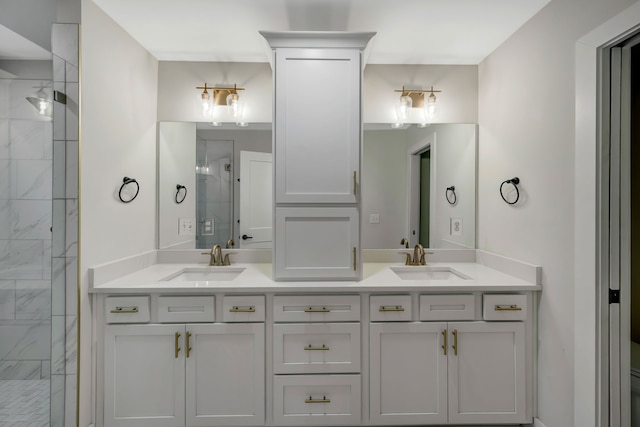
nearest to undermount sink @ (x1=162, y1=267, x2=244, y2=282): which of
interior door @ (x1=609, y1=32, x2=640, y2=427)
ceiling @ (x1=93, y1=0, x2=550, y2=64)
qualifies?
ceiling @ (x1=93, y1=0, x2=550, y2=64)

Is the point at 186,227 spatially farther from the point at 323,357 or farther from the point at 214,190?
the point at 323,357

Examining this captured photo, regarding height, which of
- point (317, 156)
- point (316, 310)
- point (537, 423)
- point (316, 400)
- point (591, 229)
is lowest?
point (537, 423)

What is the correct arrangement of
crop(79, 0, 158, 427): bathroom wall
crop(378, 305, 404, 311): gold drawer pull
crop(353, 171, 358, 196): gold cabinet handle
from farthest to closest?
1. crop(353, 171, 358, 196): gold cabinet handle
2. crop(378, 305, 404, 311): gold drawer pull
3. crop(79, 0, 158, 427): bathroom wall

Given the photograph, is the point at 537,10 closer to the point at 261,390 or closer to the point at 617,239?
the point at 617,239

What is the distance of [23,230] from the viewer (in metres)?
1.61

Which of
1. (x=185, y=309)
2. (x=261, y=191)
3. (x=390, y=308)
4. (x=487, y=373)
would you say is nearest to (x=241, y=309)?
(x=185, y=309)

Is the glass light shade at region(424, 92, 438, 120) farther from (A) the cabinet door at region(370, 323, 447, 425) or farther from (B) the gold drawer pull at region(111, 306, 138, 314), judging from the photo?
(B) the gold drawer pull at region(111, 306, 138, 314)

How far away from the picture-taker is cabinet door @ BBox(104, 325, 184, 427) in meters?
1.77

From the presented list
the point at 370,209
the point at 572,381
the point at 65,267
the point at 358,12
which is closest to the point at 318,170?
the point at 370,209

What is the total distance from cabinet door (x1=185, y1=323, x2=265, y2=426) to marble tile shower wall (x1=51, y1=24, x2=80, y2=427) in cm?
58

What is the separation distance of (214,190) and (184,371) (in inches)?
49.0

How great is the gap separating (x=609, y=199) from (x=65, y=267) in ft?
8.56

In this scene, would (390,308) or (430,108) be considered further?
(430,108)

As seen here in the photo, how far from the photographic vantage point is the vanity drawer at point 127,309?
69.5 inches
